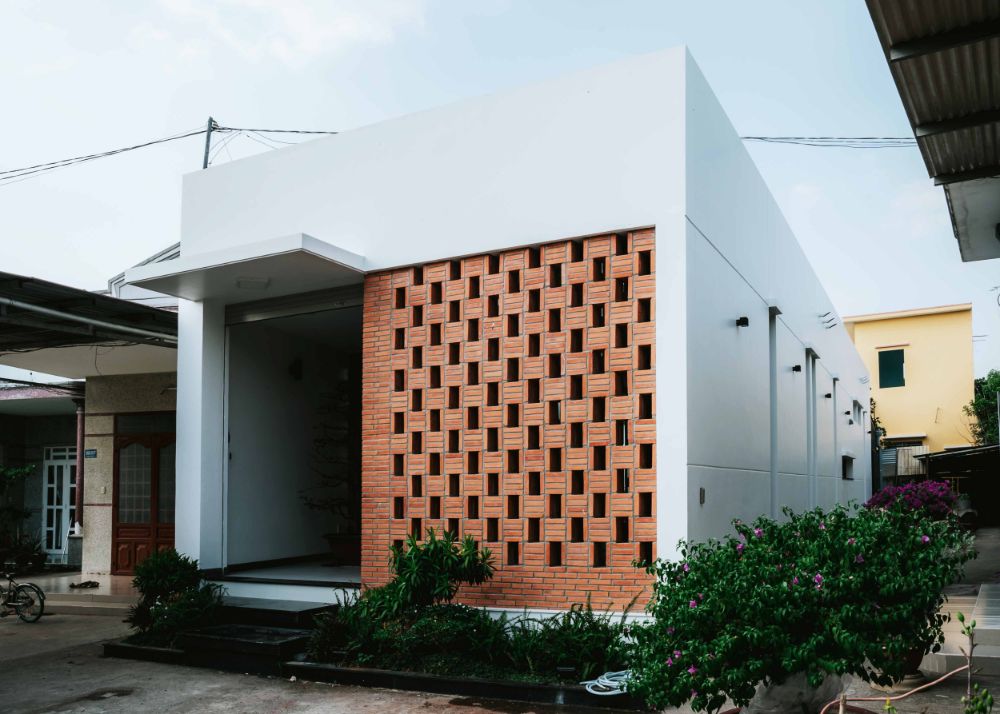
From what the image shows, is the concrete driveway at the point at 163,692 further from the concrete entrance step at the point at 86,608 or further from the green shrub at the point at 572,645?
the concrete entrance step at the point at 86,608

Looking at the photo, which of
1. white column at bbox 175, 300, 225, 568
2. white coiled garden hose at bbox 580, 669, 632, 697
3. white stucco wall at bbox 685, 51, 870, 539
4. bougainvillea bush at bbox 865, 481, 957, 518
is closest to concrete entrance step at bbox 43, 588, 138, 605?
white column at bbox 175, 300, 225, 568

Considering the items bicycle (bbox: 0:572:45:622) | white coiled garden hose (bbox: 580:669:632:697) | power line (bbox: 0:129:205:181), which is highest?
power line (bbox: 0:129:205:181)

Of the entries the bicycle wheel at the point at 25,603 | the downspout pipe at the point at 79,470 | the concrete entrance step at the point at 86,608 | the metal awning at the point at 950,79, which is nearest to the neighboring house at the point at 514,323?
the metal awning at the point at 950,79

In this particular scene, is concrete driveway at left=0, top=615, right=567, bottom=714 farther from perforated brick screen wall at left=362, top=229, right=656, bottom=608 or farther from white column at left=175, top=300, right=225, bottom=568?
white column at left=175, top=300, right=225, bottom=568

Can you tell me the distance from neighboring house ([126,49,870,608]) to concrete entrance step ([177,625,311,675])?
2.67 feet

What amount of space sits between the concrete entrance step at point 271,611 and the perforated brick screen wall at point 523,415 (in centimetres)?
70

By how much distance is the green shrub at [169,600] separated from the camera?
8383 millimetres

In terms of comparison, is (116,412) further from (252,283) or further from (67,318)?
(252,283)

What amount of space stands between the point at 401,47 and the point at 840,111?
31.6 feet

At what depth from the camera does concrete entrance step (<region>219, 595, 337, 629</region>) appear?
8281 millimetres

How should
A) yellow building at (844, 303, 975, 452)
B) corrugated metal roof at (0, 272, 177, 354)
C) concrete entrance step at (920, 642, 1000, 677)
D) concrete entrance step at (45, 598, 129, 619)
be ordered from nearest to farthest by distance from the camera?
concrete entrance step at (920, 642, 1000, 677) < corrugated metal roof at (0, 272, 177, 354) < concrete entrance step at (45, 598, 129, 619) < yellow building at (844, 303, 975, 452)

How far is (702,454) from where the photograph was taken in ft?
23.7

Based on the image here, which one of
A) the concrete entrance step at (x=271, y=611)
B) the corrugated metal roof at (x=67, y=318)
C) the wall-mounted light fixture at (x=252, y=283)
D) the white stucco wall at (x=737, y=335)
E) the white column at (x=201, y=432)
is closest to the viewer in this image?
the white stucco wall at (x=737, y=335)

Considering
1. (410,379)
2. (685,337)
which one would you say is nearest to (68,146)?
(410,379)
